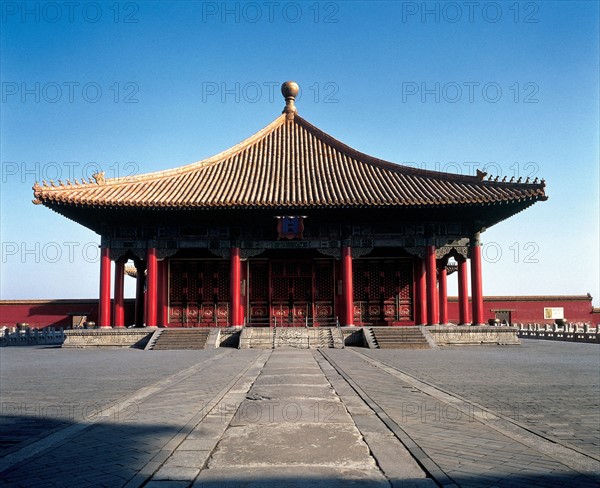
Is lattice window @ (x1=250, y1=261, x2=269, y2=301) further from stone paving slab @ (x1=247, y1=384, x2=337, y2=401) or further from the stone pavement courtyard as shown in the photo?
stone paving slab @ (x1=247, y1=384, x2=337, y2=401)

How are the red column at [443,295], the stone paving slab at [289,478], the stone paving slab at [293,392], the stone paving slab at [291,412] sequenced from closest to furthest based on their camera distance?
the stone paving slab at [289,478]
the stone paving slab at [291,412]
the stone paving slab at [293,392]
the red column at [443,295]

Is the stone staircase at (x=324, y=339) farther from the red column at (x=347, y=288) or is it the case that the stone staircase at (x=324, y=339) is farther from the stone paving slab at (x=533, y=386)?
the stone paving slab at (x=533, y=386)

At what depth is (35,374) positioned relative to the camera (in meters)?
11.7

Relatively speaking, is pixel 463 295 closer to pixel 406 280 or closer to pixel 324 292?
pixel 406 280

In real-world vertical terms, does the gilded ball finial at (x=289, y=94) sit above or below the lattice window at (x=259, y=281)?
above

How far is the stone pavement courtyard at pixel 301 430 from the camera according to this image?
3.96 m

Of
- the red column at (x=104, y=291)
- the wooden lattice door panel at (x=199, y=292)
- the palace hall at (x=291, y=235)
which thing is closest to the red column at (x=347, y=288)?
the palace hall at (x=291, y=235)

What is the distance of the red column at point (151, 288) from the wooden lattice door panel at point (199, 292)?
5.94ft

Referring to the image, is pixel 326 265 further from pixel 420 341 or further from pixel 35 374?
pixel 35 374

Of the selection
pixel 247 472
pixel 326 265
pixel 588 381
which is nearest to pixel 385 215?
pixel 326 265

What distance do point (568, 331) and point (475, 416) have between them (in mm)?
21887

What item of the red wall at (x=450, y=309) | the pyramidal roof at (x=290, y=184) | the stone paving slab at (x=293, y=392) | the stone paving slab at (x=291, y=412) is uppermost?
the pyramidal roof at (x=290, y=184)

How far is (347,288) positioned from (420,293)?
401 centimetres

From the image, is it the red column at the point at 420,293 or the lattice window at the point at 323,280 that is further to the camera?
the lattice window at the point at 323,280
